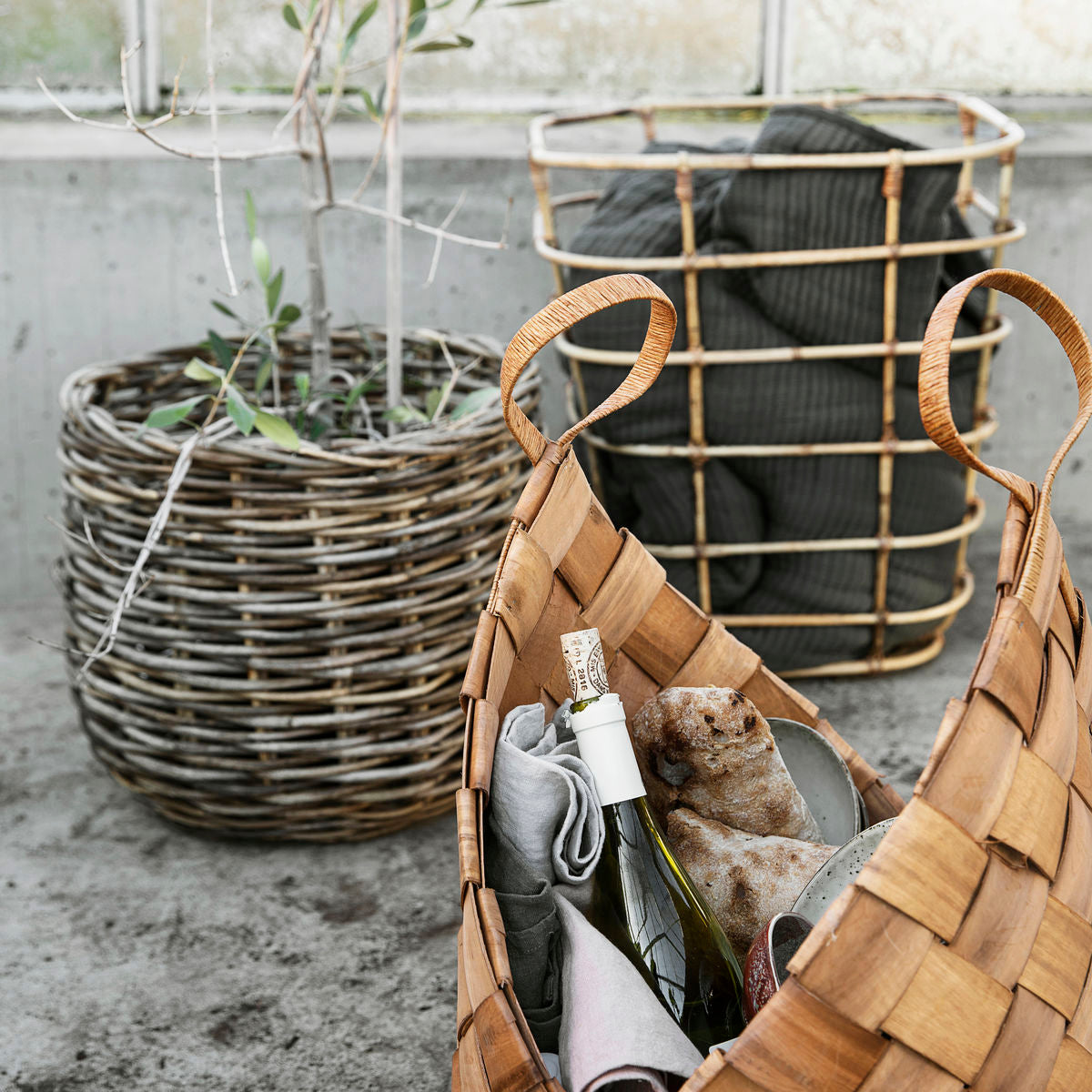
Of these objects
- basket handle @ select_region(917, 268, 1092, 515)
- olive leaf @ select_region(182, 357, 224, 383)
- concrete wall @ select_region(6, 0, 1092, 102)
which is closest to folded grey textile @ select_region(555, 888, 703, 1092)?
basket handle @ select_region(917, 268, 1092, 515)

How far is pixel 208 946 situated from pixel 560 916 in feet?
1.52

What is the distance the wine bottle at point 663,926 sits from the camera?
0.46 metres

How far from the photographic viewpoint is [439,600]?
821mm

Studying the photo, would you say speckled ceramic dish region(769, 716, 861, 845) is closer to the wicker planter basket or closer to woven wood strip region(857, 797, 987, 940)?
woven wood strip region(857, 797, 987, 940)

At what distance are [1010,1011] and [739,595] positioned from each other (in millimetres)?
769

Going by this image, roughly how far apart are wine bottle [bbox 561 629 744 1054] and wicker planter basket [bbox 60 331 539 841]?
0.35 meters

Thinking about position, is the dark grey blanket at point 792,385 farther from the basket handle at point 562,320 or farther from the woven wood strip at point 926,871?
the woven wood strip at point 926,871

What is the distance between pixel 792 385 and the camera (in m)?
1.04

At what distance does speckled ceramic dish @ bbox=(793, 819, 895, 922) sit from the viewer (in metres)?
0.45

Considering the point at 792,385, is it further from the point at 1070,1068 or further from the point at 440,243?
the point at 1070,1068

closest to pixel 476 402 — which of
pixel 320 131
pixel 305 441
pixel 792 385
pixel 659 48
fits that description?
pixel 305 441

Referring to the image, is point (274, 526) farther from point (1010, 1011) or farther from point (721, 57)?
point (721, 57)

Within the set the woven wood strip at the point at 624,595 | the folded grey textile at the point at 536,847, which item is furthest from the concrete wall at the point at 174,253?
the folded grey textile at the point at 536,847

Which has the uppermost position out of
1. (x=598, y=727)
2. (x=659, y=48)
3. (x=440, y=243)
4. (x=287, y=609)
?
(x=659, y=48)
